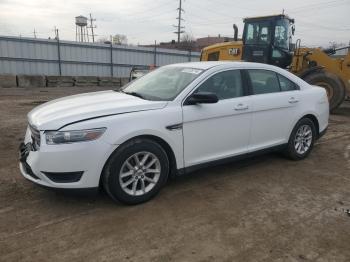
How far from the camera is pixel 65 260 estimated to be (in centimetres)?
298

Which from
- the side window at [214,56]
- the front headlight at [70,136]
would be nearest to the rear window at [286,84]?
the front headlight at [70,136]

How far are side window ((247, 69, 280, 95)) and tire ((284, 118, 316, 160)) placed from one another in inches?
31.0

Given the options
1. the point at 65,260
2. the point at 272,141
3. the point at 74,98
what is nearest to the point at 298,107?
the point at 272,141

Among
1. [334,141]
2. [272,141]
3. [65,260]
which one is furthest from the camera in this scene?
[334,141]

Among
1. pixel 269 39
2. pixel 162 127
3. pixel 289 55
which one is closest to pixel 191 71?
pixel 162 127

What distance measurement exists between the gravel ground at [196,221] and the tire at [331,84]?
595 cm

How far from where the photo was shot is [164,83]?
15.7 feet

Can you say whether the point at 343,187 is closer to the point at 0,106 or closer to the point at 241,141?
the point at 241,141

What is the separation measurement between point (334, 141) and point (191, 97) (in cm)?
430

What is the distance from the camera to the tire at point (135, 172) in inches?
147

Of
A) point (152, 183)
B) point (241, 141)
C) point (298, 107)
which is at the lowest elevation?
point (152, 183)

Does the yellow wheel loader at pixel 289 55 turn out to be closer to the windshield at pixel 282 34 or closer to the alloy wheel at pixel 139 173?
the windshield at pixel 282 34

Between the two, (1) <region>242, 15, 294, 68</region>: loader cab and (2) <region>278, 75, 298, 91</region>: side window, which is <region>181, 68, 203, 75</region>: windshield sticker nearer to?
(2) <region>278, 75, 298, 91</region>: side window

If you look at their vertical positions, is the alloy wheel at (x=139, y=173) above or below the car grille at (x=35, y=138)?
below
